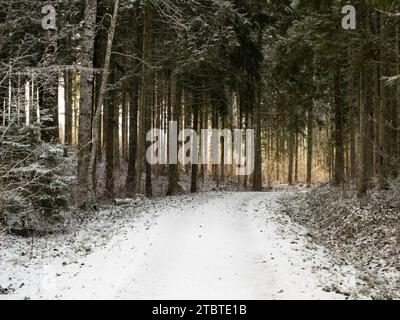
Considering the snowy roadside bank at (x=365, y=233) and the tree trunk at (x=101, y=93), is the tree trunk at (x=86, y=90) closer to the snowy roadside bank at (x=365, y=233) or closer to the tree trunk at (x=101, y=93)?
the tree trunk at (x=101, y=93)

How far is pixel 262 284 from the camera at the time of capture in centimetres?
777

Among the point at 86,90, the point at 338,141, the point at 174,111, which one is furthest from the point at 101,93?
the point at 338,141

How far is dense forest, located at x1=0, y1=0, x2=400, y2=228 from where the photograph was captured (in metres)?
11.3

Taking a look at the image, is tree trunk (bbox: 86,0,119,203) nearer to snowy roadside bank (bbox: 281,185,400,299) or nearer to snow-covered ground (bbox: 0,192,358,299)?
snow-covered ground (bbox: 0,192,358,299)

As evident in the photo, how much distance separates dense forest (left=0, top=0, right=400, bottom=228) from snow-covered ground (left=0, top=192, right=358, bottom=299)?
59.5 inches

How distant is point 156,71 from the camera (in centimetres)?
2291

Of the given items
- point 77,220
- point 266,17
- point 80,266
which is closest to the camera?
point 80,266

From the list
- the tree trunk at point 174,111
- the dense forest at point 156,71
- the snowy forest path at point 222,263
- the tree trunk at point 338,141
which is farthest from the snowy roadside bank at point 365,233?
the tree trunk at point 174,111

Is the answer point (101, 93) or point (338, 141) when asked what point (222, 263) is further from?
point (338, 141)

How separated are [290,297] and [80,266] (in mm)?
4435

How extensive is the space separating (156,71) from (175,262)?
15431 mm

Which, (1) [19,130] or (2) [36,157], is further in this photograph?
(2) [36,157]

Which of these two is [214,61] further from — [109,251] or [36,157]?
[109,251]
